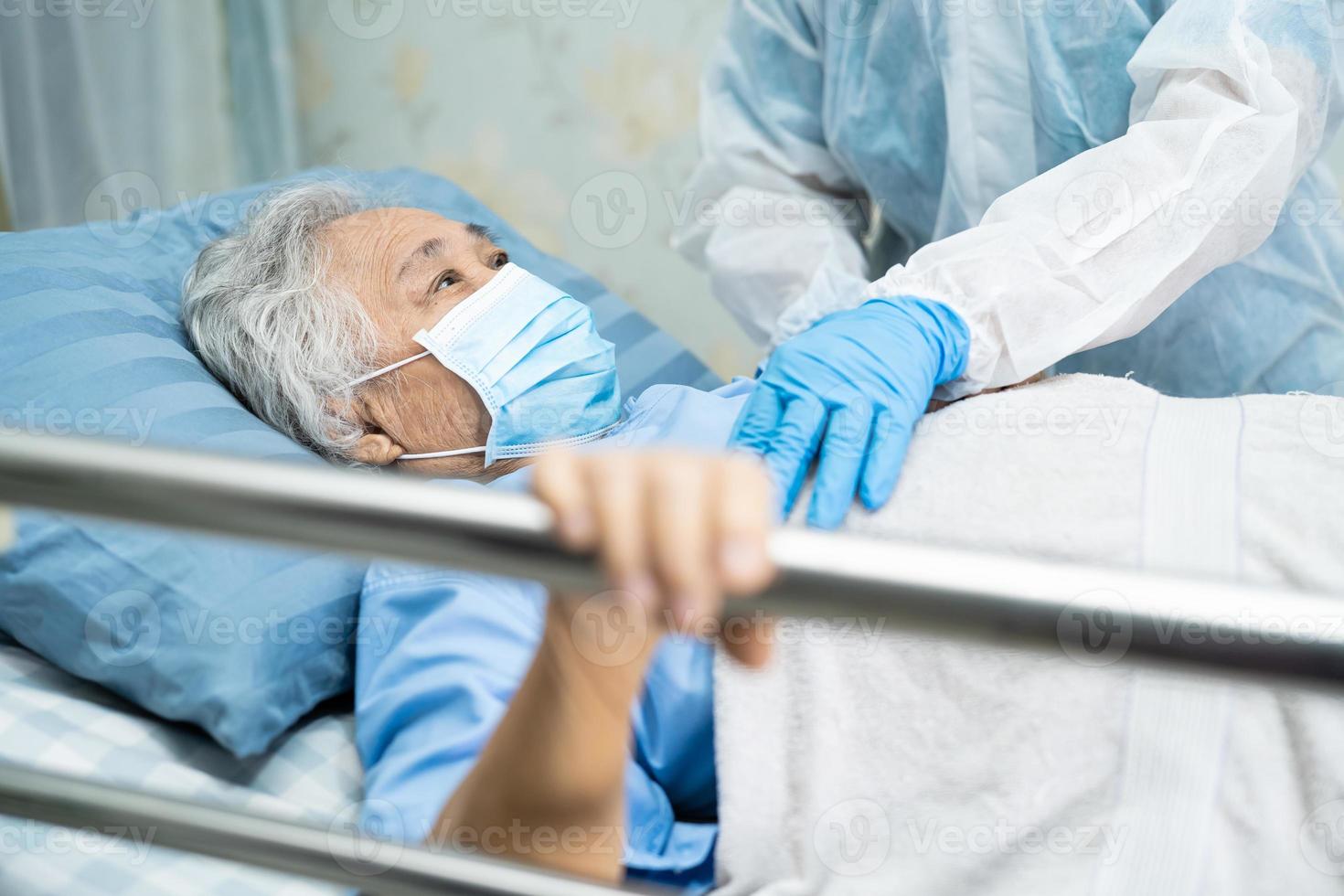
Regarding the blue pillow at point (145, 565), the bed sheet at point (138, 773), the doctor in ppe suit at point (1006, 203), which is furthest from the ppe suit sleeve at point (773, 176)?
the bed sheet at point (138, 773)

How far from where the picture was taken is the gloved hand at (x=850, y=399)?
0.84 metres

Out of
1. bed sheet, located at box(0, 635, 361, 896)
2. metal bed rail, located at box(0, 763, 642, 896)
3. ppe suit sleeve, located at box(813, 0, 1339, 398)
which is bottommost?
bed sheet, located at box(0, 635, 361, 896)

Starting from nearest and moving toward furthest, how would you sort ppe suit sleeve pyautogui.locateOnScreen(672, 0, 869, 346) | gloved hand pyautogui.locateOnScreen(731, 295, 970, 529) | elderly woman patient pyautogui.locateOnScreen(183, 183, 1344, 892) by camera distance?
elderly woman patient pyautogui.locateOnScreen(183, 183, 1344, 892) < gloved hand pyautogui.locateOnScreen(731, 295, 970, 529) < ppe suit sleeve pyautogui.locateOnScreen(672, 0, 869, 346)

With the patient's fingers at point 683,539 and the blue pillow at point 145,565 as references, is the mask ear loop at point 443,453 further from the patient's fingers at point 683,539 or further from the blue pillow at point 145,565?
the patient's fingers at point 683,539

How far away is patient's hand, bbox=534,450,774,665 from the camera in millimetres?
373

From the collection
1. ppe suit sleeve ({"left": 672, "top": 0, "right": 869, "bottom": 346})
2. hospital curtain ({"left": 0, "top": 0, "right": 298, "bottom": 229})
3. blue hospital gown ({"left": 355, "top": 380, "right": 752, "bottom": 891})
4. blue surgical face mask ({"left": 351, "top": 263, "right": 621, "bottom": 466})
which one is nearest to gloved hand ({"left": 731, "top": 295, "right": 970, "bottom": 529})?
blue hospital gown ({"left": 355, "top": 380, "right": 752, "bottom": 891})

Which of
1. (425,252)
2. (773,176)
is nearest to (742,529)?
(425,252)

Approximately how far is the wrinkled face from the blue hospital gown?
10.5 inches

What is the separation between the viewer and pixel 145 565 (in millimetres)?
883

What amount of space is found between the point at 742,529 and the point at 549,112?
1.88 m

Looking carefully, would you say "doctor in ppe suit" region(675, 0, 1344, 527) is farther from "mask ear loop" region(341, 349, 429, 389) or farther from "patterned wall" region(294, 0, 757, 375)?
"patterned wall" region(294, 0, 757, 375)

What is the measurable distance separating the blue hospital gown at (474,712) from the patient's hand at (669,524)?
0.39 metres

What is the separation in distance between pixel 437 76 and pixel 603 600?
1.86 meters

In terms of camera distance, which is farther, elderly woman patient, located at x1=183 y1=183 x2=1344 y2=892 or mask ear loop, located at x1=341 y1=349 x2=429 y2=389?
mask ear loop, located at x1=341 y1=349 x2=429 y2=389
